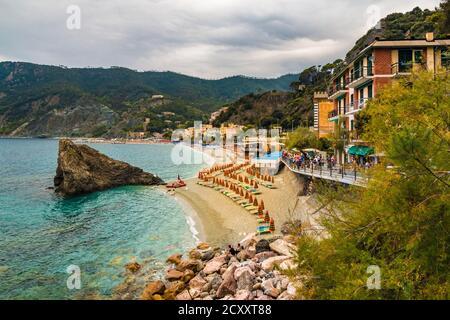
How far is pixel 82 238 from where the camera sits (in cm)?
2362

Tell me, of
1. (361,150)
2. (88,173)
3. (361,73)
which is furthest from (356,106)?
(88,173)

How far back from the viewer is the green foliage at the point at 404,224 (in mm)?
6371

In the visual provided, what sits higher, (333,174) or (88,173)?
(333,174)

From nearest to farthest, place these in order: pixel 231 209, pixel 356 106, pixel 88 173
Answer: pixel 356 106 → pixel 231 209 → pixel 88 173

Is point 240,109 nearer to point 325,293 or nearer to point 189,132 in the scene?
point 189,132

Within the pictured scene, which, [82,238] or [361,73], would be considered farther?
[361,73]

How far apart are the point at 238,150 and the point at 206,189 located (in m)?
52.1

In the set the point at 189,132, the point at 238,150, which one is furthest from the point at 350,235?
the point at 189,132

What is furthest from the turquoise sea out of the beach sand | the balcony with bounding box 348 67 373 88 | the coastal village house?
the balcony with bounding box 348 67 373 88

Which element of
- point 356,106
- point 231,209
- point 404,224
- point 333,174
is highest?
point 356,106

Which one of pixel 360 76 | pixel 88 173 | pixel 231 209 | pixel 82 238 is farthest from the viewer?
pixel 88 173

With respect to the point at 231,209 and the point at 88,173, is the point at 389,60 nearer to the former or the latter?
the point at 231,209

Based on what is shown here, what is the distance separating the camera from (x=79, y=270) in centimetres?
1767

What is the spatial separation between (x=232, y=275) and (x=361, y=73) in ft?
66.1
